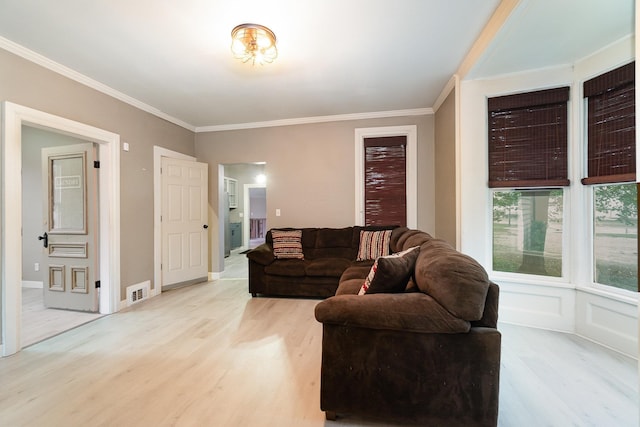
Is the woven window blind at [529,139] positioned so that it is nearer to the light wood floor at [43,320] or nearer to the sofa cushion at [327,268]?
the sofa cushion at [327,268]

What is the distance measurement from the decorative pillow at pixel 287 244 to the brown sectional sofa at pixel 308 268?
0.10 metres

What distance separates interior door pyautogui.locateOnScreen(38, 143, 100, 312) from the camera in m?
2.98

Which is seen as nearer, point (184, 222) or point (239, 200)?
point (184, 222)

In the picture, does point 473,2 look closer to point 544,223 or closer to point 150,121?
point 544,223

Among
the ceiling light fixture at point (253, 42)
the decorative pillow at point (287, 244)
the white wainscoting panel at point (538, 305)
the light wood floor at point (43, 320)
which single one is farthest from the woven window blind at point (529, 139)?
the light wood floor at point (43, 320)

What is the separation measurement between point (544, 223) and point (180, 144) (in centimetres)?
503

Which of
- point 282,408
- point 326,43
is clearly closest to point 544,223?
point 326,43

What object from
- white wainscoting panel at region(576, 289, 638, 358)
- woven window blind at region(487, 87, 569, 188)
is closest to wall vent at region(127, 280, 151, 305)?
woven window blind at region(487, 87, 569, 188)

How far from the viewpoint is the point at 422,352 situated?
1280mm

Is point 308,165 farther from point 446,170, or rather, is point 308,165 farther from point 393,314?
point 393,314

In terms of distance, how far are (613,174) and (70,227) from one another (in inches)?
218

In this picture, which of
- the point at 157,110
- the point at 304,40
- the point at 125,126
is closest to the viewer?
the point at 304,40

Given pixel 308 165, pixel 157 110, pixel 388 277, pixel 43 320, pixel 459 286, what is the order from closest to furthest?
1. pixel 459 286
2. pixel 388 277
3. pixel 43 320
4. pixel 157 110
5. pixel 308 165

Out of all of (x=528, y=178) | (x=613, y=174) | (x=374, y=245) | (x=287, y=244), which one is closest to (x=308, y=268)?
(x=287, y=244)
